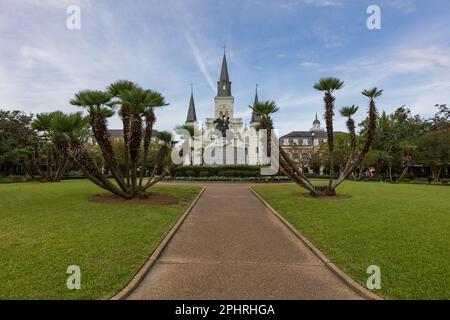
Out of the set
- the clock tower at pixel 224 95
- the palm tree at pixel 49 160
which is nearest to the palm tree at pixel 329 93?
the palm tree at pixel 49 160

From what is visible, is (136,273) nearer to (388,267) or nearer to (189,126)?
(388,267)

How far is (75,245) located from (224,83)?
278 ft

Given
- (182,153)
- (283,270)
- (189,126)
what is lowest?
(283,270)

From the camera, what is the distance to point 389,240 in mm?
8758

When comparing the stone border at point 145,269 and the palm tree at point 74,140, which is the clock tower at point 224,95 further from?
the stone border at point 145,269

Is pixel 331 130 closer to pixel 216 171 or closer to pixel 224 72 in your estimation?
pixel 216 171

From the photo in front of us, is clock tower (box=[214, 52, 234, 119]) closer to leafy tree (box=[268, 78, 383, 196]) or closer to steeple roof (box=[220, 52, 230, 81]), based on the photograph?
steeple roof (box=[220, 52, 230, 81])

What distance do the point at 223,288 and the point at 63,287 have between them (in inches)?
114

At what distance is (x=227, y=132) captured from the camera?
152ft

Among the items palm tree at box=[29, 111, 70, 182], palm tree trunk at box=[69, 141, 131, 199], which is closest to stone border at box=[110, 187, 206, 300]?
palm tree trunk at box=[69, 141, 131, 199]

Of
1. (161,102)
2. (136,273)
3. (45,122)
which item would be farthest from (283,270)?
(45,122)

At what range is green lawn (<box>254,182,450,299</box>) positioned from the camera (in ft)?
19.1

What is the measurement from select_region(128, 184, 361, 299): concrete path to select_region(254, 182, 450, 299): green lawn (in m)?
0.70

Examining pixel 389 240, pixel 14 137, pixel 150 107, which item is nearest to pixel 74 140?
pixel 150 107
